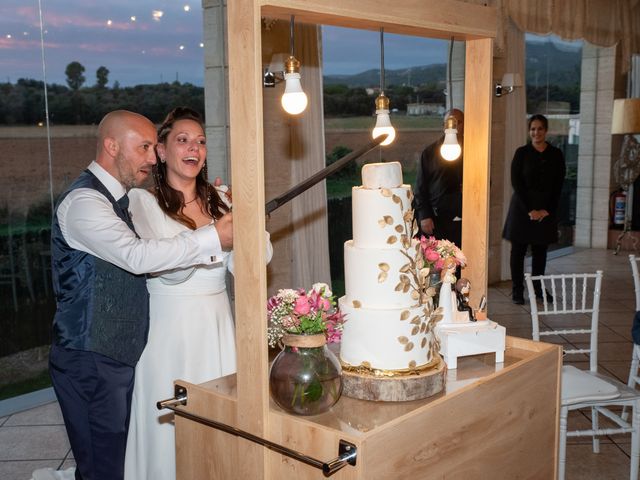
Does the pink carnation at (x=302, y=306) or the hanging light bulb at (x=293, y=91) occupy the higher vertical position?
the hanging light bulb at (x=293, y=91)

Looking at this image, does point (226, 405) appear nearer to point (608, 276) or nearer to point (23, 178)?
point (23, 178)

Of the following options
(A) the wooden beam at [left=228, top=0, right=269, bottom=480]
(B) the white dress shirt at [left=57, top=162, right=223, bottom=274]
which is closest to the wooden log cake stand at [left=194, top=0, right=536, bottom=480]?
(A) the wooden beam at [left=228, top=0, right=269, bottom=480]

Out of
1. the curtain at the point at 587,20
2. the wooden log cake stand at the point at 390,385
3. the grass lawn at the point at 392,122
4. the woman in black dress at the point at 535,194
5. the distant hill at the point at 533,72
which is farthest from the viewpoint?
the distant hill at the point at 533,72

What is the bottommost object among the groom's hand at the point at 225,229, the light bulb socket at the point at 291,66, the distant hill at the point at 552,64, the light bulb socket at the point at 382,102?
the groom's hand at the point at 225,229

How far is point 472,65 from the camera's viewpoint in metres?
2.63

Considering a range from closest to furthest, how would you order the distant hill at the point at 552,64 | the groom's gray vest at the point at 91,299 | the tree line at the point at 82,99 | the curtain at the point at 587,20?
the groom's gray vest at the point at 91,299
the tree line at the point at 82,99
the curtain at the point at 587,20
the distant hill at the point at 552,64

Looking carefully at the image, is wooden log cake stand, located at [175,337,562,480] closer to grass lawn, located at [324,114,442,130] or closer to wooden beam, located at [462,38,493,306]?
wooden beam, located at [462,38,493,306]

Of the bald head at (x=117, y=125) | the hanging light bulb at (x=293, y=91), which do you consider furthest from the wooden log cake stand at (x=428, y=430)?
the bald head at (x=117, y=125)

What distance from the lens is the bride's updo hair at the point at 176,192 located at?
2678 millimetres

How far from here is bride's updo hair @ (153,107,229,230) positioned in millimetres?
2678

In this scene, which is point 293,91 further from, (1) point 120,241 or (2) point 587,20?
(2) point 587,20

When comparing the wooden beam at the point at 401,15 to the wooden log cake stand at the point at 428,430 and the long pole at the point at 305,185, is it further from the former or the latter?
the wooden log cake stand at the point at 428,430

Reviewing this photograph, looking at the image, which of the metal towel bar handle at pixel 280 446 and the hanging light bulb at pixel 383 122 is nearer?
the metal towel bar handle at pixel 280 446

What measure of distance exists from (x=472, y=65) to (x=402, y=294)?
41.3 inches
